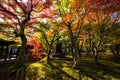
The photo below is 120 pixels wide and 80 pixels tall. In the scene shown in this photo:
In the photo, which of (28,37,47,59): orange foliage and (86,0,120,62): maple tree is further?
(28,37,47,59): orange foliage

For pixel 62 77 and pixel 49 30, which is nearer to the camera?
pixel 62 77

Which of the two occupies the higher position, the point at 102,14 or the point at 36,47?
the point at 102,14

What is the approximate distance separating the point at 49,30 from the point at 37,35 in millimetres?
3496

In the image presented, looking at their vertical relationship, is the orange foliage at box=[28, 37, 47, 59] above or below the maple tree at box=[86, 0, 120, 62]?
below

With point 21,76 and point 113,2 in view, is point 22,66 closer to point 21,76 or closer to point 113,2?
point 21,76

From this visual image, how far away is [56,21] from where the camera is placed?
26.4 meters

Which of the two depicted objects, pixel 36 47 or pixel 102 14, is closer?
pixel 102 14

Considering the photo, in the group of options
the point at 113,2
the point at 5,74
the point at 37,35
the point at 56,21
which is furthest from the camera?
the point at 37,35

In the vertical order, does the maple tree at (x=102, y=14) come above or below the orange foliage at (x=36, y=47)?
above

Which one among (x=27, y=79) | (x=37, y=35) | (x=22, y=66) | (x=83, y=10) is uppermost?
(x=83, y=10)

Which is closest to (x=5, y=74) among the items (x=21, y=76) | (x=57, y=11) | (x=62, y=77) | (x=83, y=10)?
(x=21, y=76)

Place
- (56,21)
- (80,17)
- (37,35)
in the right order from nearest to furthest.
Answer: (80,17) → (56,21) → (37,35)

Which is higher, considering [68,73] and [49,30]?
[49,30]

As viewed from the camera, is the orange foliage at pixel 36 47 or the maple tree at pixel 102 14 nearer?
the maple tree at pixel 102 14
